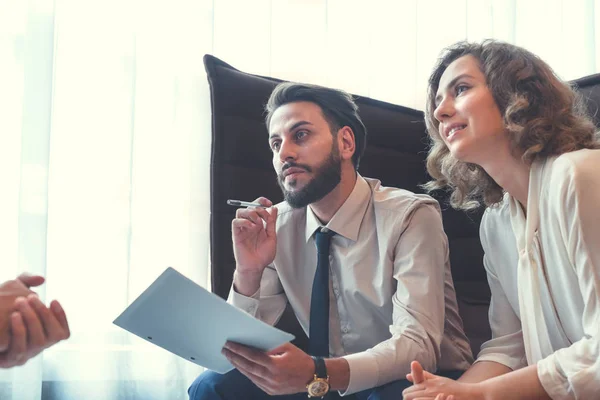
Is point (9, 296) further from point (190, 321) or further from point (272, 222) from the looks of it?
point (272, 222)

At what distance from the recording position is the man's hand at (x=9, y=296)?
0.83 m

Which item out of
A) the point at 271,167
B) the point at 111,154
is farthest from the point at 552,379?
the point at 111,154

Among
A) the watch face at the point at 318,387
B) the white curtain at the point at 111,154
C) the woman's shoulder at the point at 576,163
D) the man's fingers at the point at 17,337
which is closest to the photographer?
the man's fingers at the point at 17,337

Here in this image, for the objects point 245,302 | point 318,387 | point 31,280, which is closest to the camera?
point 31,280

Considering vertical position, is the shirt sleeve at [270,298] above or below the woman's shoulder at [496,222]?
below

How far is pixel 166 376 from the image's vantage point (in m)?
1.75

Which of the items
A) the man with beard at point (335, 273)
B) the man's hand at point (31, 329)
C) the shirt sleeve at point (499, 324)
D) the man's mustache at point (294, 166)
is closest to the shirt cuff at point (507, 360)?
the shirt sleeve at point (499, 324)

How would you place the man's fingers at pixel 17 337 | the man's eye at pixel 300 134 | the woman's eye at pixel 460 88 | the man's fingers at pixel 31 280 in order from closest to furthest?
the man's fingers at pixel 17 337, the man's fingers at pixel 31 280, the woman's eye at pixel 460 88, the man's eye at pixel 300 134

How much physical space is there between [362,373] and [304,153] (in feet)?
1.80

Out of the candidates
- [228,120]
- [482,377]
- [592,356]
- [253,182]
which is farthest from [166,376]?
[592,356]

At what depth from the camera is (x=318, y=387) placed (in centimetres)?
116

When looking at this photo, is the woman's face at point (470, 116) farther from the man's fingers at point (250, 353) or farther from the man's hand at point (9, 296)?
the man's hand at point (9, 296)

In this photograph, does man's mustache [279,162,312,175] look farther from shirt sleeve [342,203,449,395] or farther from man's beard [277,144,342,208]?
shirt sleeve [342,203,449,395]

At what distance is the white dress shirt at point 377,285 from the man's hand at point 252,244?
41mm
